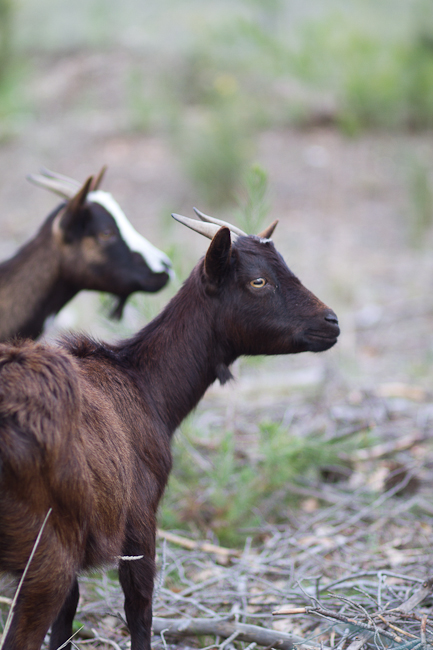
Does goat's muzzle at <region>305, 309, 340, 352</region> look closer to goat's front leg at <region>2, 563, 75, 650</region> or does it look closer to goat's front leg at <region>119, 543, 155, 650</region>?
goat's front leg at <region>119, 543, 155, 650</region>

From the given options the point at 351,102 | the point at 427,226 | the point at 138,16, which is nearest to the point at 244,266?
the point at 427,226

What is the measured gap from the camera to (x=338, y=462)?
16.0 feet

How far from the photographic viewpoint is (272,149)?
13.5 metres

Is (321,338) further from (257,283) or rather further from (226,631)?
(226,631)

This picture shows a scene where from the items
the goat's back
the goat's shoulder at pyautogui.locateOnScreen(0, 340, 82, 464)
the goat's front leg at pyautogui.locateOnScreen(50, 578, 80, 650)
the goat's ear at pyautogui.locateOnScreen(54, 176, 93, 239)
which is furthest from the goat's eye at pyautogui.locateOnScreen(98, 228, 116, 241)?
the goat's front leg at pyautogui.locateOnScreen(50, 578, 80, 650)

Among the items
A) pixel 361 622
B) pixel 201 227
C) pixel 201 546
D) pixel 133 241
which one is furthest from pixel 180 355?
pixel 133 241

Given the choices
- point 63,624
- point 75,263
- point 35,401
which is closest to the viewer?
point 35,401

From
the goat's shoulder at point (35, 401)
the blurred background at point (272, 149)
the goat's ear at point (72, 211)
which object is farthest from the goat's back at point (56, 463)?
the blurred background at point (272, 149)

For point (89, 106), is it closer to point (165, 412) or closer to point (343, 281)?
point (343, 281)

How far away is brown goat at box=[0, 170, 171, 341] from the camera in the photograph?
4340 mm

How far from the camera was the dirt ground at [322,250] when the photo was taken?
4.45 metres

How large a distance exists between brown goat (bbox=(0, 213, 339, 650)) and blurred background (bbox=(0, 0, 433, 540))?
1.53 metres

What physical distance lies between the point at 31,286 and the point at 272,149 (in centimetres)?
1003

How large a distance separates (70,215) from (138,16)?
78.0 ft
